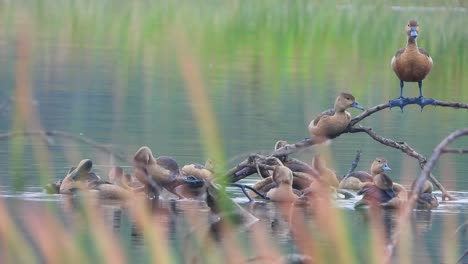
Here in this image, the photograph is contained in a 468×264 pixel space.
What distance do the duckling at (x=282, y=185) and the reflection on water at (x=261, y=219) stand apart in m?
0.06

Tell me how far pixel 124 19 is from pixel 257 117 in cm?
1233

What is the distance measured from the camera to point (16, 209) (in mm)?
8414

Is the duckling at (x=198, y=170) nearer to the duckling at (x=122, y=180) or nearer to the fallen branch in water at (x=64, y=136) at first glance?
the duckling at (x=122, y=180)

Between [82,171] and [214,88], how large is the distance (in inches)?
277

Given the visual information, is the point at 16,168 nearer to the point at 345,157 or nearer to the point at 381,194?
the point at 381,194

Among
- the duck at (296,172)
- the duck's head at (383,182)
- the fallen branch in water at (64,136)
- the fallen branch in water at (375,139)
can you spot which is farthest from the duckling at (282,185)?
the fallen branch in water at (64,136)

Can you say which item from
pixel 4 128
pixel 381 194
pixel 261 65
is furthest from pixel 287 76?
pixel 381 194

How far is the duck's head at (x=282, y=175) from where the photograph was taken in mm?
9445

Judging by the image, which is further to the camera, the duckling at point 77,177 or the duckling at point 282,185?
the duckling at point 282,185

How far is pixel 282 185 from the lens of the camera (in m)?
9.50

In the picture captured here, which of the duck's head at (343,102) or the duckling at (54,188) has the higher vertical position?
the duck's head at (343,102)

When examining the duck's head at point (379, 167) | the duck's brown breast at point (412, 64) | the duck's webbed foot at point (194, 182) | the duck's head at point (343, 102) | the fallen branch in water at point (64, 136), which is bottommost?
the duck's head at point (379, 167)

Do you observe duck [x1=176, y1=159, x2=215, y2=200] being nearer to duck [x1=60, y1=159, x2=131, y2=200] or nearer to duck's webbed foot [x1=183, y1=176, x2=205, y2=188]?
duck's webbed foot [x1=183, y1=176, x2=205, y2=188]

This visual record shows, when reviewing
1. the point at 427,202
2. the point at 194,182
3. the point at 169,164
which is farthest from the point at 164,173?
the point at 427,202
